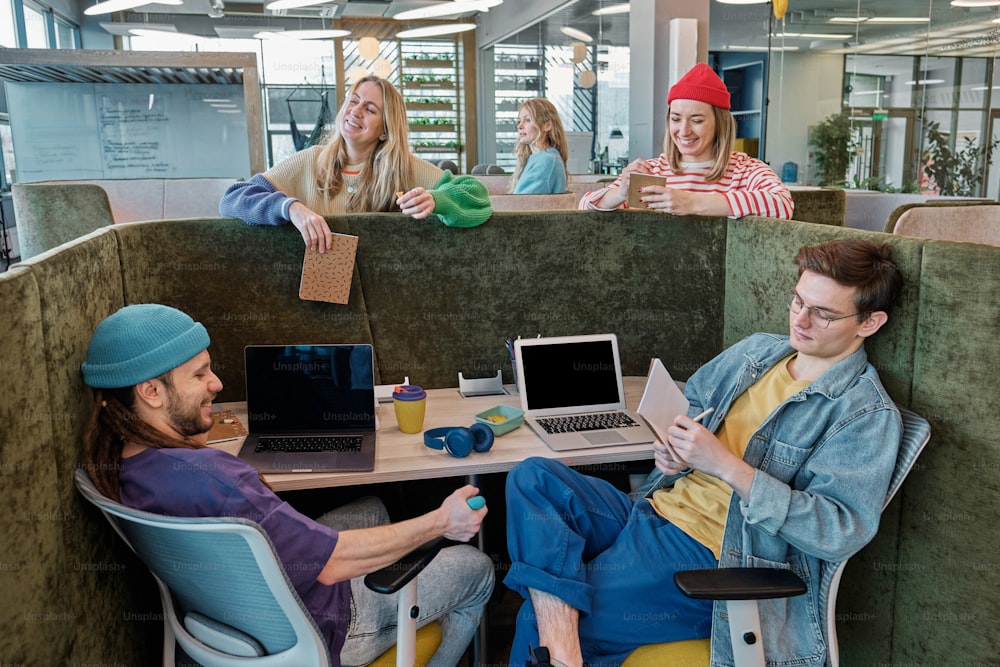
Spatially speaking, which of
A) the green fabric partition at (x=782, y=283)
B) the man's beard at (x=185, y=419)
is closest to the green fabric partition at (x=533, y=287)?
the green fabric partition at (x=782, y=283)

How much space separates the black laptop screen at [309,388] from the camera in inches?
84.0

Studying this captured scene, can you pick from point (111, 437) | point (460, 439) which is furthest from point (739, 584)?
point (111, 437)

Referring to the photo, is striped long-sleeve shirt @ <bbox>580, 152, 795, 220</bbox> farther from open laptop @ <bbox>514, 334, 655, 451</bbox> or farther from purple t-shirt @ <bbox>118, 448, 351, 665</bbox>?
purple t-shirt @ <bbox>118, 448, 351, 665</bbox>

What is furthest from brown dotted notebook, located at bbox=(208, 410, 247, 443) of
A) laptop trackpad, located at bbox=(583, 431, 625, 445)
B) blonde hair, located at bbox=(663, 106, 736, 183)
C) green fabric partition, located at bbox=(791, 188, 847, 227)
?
green fabric partition, located at bbox=(791, 188, 847, 227)

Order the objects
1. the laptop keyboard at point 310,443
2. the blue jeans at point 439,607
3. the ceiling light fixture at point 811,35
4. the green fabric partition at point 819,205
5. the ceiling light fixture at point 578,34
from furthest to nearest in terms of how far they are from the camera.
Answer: the ceiling light fixture at point 578,34, the ceiling light fixture at point 811,35, the green fabric partition at point 819,205, the laptop keyboard at point 310,443, the blue jeans at point 439,607

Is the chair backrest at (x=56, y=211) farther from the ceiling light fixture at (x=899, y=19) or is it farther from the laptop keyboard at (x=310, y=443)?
the ceiling light fixture at (x=899, y=19)

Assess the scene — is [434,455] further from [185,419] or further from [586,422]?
[185,419]

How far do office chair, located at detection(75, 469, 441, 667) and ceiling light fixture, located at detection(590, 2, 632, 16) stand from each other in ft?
24.5

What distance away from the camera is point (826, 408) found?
1641 millimetres

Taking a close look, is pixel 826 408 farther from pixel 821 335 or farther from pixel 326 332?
pixel 326 332

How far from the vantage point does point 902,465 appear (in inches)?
60.2

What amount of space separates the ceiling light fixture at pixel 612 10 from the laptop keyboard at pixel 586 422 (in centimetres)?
663

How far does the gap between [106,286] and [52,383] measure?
54 cm

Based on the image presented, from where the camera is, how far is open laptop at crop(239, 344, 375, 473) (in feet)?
6.98
